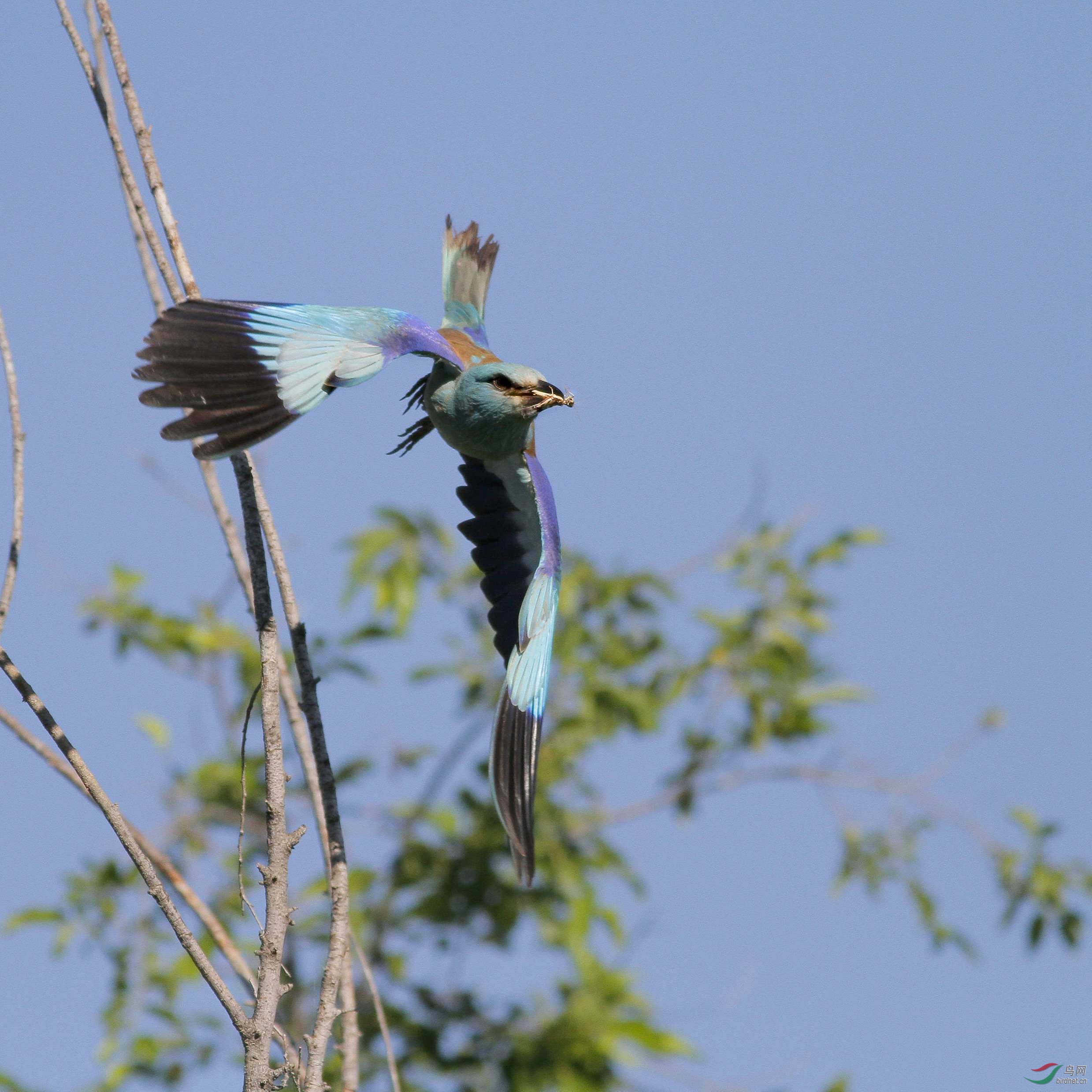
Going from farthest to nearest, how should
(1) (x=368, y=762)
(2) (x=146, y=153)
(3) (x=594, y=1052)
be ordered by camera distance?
(1) (x=368, y=762) → (3) (x=594, y=1052) → (2) (x=146, y=153)

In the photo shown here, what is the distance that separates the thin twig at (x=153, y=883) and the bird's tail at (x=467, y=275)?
2156 millimetres

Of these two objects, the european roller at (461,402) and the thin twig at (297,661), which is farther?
the european roller at (461,402)

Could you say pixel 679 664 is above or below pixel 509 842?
above

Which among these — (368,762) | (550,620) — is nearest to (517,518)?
(550,620)

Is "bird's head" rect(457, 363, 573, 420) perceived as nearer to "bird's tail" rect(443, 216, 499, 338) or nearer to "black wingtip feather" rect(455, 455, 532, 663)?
"black wingtip feather" rect(455, 455, 532, 663)

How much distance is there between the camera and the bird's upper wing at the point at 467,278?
12.6 feet

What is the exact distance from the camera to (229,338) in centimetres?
253

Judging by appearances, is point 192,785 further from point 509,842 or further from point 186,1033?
point 509,842

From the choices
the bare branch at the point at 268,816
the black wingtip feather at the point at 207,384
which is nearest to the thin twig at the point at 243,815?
the bare branch at the point at 268,816

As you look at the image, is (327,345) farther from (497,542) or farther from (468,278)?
(468,278)

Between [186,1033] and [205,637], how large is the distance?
1.49 meters

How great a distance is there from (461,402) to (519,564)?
1.94 ft

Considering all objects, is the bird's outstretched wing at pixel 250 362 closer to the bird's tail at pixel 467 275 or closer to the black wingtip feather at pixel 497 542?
the black wingtip feather at pixel 497 542

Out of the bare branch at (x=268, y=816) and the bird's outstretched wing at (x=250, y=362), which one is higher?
the bird's outstretched wing at (x=250, y=362)
